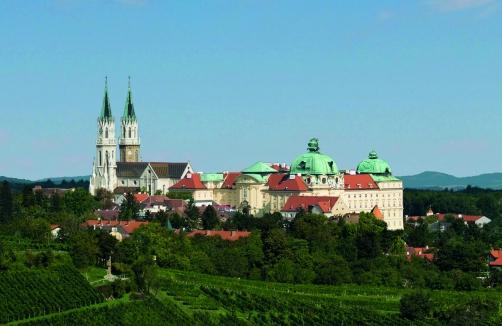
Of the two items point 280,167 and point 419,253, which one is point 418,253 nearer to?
point 419,253

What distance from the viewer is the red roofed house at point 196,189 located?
12088 cm

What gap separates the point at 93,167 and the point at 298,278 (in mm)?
68949

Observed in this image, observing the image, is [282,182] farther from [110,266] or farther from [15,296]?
[15,296]

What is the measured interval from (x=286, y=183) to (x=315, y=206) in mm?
8378

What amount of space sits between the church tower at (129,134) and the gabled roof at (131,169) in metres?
9.64

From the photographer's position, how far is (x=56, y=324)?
55656mm

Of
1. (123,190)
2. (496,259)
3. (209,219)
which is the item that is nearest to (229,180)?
(123,190)

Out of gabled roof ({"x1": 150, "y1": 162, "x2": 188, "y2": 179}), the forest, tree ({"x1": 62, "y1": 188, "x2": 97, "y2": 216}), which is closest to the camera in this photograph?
the forest

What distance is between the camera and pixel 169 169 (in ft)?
455

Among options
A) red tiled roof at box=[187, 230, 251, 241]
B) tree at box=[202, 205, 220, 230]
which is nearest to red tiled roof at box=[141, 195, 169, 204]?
tree at box=[202, 205, 220, 230]

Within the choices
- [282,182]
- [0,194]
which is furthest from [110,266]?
[282,182]

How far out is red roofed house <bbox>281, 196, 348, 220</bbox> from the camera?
334 feet

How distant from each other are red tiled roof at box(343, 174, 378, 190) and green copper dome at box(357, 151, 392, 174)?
3.42 metres

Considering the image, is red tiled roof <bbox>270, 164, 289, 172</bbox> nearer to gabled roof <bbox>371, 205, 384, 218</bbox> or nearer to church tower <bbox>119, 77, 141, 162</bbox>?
gabled roof <bbox>371, 205, 384, 218</bbox>
